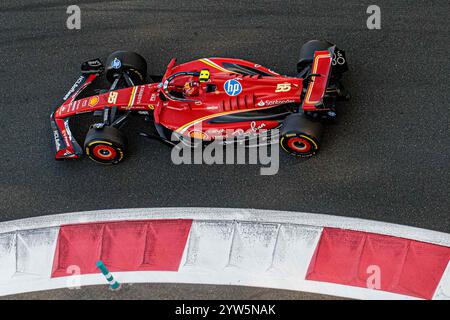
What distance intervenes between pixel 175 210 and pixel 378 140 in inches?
128

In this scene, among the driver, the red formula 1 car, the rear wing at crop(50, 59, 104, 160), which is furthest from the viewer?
the rear wing at crop(50, 59, 104, 160)

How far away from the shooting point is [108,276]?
7148 millimetres

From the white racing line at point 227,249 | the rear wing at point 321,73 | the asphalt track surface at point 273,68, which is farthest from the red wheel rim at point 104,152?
the rear wing at point 321,73

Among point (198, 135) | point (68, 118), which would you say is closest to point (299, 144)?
point (198, 135)

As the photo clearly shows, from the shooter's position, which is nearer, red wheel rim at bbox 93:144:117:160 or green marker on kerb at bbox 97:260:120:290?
green marker on kerb at bbox 97:260:120:290

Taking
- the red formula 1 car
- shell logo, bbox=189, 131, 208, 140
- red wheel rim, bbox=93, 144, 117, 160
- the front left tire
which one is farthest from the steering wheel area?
red wheel rim, bbox=93, 144, 117, 160

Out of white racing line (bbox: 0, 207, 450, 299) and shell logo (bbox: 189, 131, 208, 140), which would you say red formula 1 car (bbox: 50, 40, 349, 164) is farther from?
white racing line (bbox: 0, 207, 450, 299)

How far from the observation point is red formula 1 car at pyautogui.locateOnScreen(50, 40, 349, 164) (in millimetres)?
7684

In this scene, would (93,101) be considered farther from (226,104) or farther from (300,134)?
(300,134)

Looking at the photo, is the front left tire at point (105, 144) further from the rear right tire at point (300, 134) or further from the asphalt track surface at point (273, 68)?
the rear right tire at point (300, 134)

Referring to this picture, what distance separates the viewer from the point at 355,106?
334 inches

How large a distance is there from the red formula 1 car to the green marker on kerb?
1.95 metres

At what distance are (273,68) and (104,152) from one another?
10.3 feet
